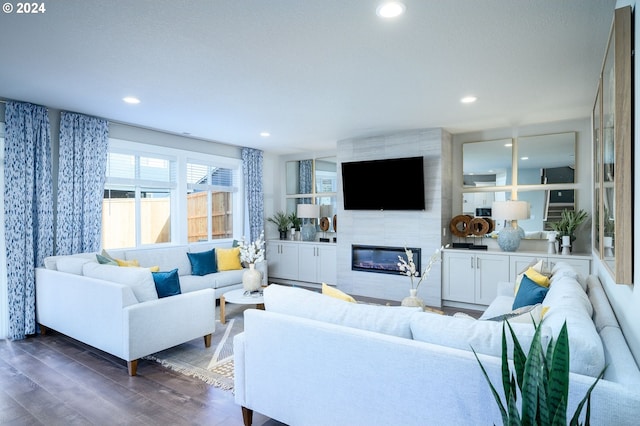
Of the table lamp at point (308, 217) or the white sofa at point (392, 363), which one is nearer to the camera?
the white sofa at point (392, 363)

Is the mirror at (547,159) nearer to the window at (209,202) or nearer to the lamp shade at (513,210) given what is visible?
the lamp shade at (513,210)

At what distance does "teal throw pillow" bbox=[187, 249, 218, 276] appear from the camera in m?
5.27

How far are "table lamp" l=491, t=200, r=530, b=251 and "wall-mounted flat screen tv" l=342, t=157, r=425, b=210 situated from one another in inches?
39.4

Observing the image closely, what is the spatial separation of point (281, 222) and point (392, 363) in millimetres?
5621

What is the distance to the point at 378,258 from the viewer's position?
5.73 m

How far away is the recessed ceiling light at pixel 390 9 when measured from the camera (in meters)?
2.04

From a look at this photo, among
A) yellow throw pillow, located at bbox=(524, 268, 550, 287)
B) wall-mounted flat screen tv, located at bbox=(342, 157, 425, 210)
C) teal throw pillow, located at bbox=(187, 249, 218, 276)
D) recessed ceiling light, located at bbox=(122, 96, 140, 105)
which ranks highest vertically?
recessed ceiling light, located at bbox=(122, 96, 140, 105)

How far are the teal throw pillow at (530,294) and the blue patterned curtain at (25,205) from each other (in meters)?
4.82

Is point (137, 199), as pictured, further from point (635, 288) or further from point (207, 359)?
point (635, 288)

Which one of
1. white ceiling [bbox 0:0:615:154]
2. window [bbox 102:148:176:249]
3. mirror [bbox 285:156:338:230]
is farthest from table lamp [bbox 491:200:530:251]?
window [bbox 102:148:176:249]

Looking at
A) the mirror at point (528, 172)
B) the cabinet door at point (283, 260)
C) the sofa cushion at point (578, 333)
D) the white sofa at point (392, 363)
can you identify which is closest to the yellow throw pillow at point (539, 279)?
the white sofa at point (392, 363)

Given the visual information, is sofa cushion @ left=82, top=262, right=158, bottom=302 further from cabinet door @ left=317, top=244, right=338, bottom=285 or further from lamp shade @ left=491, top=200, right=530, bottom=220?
lamp shade @ left=491, top=200, right=530, bottom=220

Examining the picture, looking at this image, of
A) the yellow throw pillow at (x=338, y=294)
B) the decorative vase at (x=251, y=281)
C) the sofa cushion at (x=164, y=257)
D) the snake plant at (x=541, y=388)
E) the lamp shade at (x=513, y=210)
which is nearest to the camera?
the snake plant at (x=541, y=388)

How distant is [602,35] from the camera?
2422 mm
